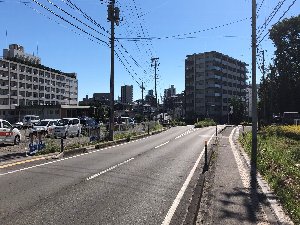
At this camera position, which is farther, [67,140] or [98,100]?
[98,100]

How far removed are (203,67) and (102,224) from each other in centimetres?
13162

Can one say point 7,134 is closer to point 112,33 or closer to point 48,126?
point 112,33

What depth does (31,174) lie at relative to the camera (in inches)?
524

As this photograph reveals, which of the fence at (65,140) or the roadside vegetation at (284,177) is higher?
the fence at (65,140)

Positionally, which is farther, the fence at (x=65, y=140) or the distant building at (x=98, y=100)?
the distant building at (x=98, y=100)

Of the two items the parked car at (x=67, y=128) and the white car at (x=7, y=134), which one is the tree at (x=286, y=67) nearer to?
the parked car at (x=67, y=128)

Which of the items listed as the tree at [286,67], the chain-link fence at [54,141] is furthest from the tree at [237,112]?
the chain-link fence at [54,141]

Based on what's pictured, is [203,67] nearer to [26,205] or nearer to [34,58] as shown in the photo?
[34,58]

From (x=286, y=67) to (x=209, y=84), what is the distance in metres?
63.2

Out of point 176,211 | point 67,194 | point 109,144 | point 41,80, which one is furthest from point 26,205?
point 41,80

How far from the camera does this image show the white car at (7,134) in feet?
79.8

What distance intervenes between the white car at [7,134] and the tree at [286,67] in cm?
5203

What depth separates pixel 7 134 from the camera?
2464 centimetres

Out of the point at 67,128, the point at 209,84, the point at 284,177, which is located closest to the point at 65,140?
the point at 67,128
